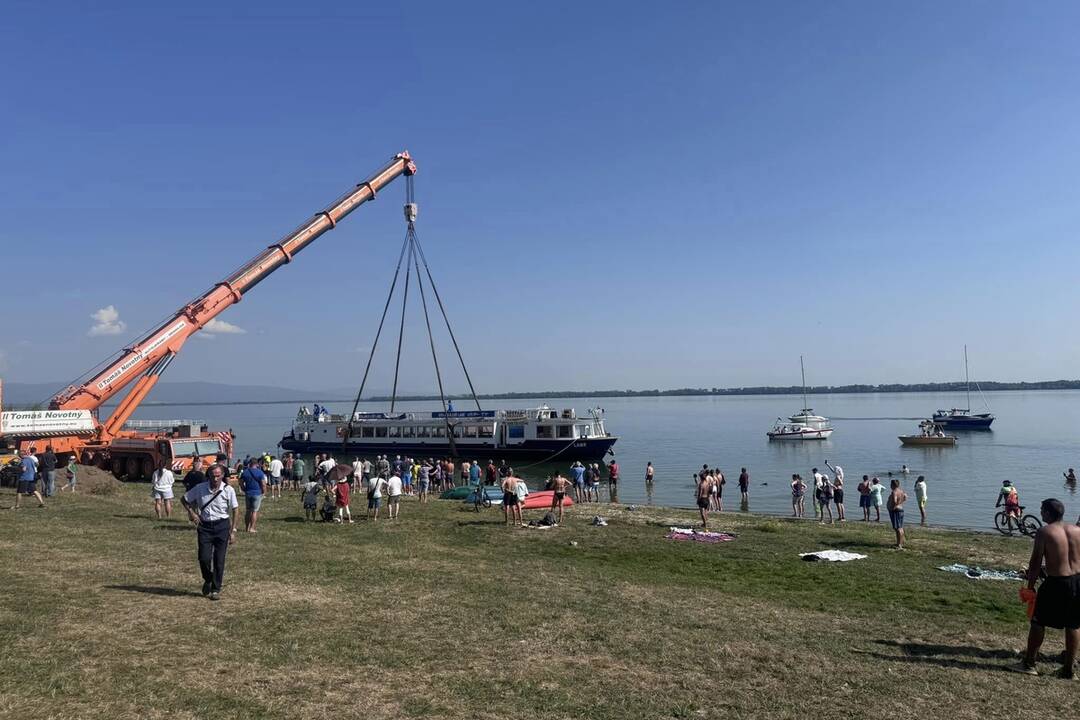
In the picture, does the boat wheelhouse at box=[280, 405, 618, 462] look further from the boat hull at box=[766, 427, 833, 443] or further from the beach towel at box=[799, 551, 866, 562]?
the beach towel at box=[799, 551, 866, 562]

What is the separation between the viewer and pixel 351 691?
20.5 ft

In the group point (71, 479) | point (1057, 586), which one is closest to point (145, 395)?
point (71, 479)

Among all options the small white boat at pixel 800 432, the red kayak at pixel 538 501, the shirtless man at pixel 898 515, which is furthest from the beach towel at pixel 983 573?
the small white boat at pixel 800 432

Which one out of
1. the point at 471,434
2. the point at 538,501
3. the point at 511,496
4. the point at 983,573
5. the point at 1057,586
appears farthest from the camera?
the point at 471,434

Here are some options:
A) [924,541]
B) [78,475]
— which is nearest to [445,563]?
[924,541]

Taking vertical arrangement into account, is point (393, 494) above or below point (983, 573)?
above

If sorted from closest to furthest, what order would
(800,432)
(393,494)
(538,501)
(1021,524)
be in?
(393,494), (1021,524), (538,501), (800,432)

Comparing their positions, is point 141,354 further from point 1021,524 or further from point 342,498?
point 1021,524

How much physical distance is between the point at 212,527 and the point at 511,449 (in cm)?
4747

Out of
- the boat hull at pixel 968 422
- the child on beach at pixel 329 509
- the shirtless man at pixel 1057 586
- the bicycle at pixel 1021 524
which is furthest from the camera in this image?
the boat hull at pixel 968 422

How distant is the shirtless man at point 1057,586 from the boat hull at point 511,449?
4475 centimetres

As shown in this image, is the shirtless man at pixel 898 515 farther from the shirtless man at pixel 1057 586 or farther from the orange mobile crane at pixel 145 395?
the orange mobile crane at pixel 145 395

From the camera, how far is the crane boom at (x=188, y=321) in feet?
107

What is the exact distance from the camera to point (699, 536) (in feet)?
59.2
